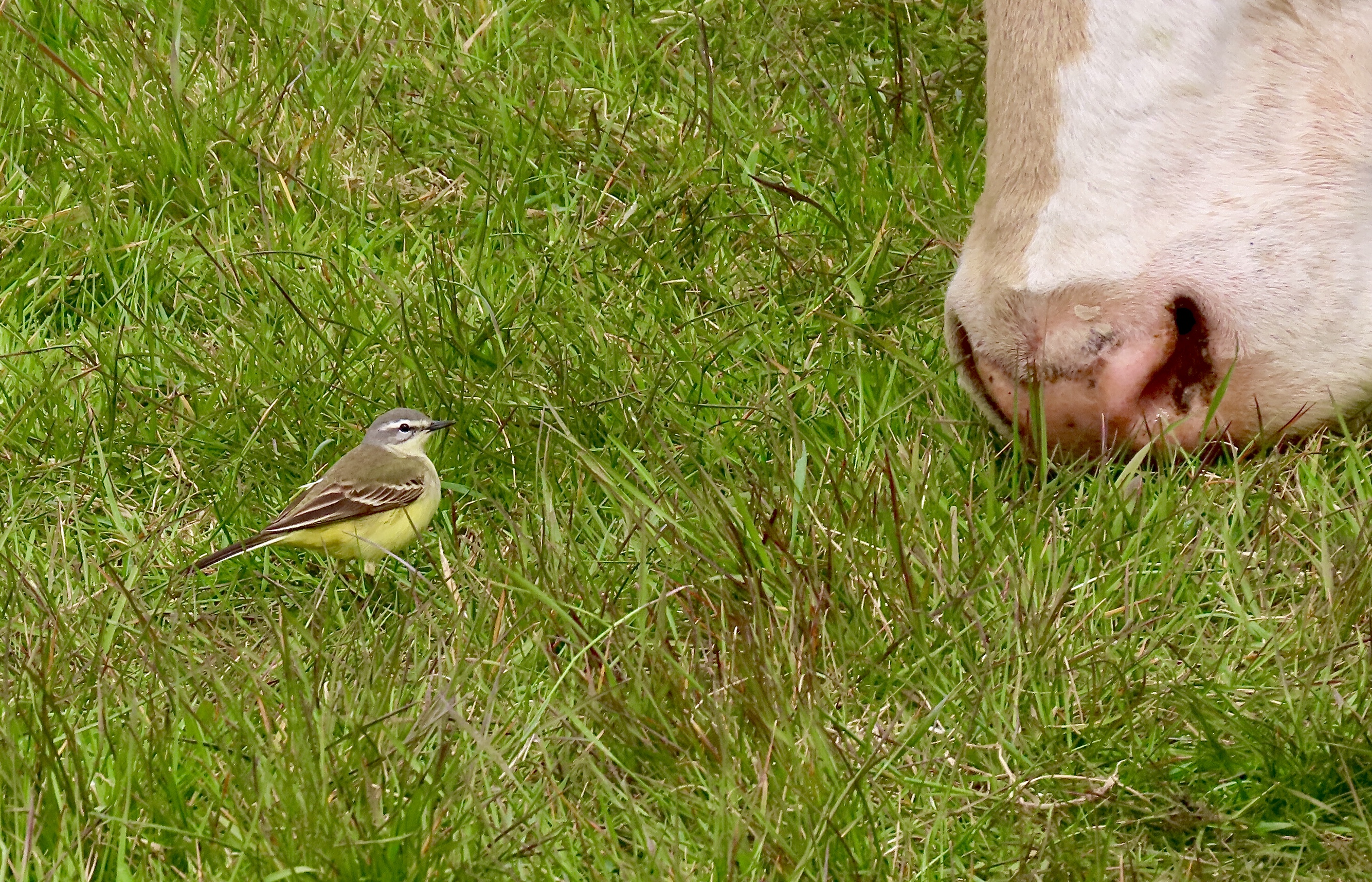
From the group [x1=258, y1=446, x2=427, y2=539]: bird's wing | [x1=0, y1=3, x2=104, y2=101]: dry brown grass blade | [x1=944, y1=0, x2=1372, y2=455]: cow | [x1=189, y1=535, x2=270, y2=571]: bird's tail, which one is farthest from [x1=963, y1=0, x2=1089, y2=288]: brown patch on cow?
[x1=0, y1=3, x2=104, y2=101]: dry brown grass blade

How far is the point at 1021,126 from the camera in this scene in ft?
9.41

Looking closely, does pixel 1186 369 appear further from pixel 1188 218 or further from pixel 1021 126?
pixel 1021 126

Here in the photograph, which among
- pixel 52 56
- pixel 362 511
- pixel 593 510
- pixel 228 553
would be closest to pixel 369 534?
pixel 362 511

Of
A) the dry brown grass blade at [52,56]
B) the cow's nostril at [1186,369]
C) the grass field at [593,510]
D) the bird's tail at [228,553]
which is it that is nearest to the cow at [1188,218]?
the cow's nostril at [1186,369]

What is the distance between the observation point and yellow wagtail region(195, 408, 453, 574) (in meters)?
3.05

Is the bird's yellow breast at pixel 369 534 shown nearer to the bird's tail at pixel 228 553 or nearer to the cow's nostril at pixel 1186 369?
the bird's tail at pixel 228 553

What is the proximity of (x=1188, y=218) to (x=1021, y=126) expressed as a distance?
1.05 ft

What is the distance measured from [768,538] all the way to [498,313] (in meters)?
1.17

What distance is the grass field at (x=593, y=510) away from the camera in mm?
2422

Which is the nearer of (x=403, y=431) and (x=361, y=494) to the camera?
(x=361, y=494)

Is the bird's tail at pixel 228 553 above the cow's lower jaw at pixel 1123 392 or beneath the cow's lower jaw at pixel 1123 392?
beneath

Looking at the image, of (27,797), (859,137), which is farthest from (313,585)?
(859,137)

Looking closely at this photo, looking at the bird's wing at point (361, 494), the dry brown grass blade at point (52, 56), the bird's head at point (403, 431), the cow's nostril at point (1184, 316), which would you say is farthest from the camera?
the dry brown grass blade at point (52, 56)

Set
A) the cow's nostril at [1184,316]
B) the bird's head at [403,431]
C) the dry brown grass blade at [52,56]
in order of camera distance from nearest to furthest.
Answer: the cow's nostril at [1184,316]
the bird's head at [403,431]
the dry brown grass blade at [52,56]
